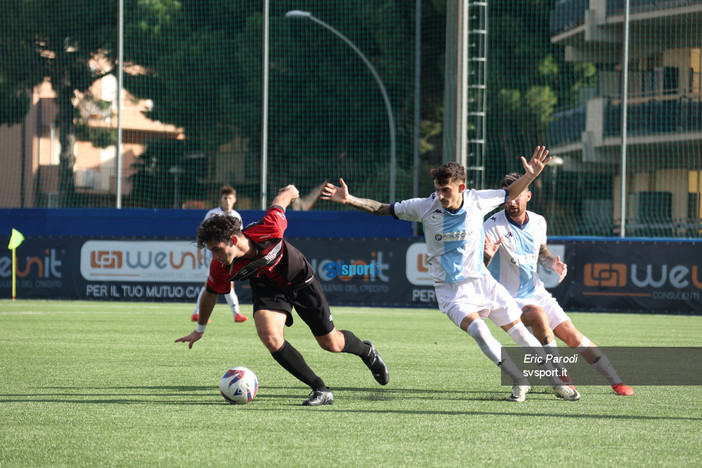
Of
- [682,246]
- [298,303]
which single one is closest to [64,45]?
[682,246]

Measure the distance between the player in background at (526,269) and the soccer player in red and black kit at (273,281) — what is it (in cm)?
150

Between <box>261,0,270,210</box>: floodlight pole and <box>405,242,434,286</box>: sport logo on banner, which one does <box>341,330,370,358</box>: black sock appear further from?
<box>261,0,270,210</box>: floodlight pole

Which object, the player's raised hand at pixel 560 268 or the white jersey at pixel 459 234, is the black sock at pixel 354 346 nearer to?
the white jersey at pixel 459 234

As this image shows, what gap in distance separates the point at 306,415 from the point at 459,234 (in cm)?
187

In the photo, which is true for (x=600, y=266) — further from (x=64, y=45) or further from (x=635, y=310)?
(x=64, y=45)

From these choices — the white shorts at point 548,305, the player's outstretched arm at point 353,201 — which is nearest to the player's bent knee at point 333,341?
the player's outstretched arm at point 353,201

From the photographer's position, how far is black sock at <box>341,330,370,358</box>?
738 cm

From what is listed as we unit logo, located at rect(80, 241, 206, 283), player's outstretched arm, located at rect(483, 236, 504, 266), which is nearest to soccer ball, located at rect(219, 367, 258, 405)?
player's outstretched arm, located at rect(483, 236, 504, 266)

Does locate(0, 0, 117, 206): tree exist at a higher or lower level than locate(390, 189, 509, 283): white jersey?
higher

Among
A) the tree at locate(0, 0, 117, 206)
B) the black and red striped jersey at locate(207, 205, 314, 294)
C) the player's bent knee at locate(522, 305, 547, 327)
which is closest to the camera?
the black and red striped jersey at locate(207, 205, 314, 294)

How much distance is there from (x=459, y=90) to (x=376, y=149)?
8.08m

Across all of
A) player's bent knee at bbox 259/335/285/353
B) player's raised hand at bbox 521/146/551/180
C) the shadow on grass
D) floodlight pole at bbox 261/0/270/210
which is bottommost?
the shadow on grass

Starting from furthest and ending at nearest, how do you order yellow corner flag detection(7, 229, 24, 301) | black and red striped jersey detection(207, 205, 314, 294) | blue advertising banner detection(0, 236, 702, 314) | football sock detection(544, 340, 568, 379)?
yellow corner flag detection(7, 229, 24, 301), blue advertising banner detection(0, 236, 702, 314), football sock detection(544, 340, 568, 379), black and red striped jersey detection(207, 205, 314, 294)

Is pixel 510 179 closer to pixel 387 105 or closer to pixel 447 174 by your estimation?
pixel 447 174
